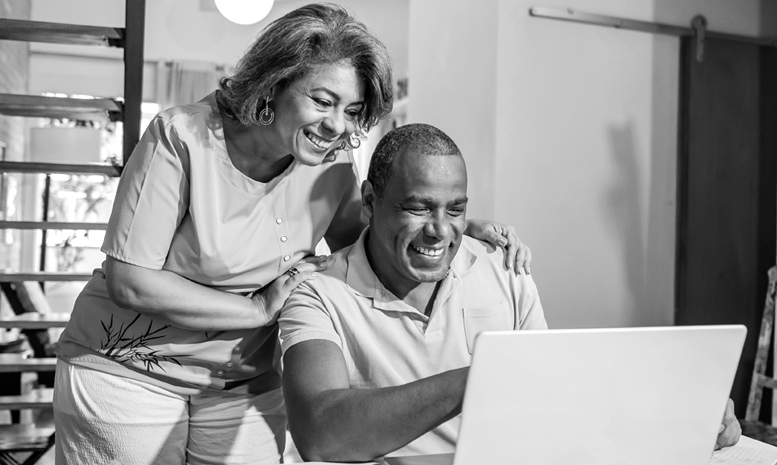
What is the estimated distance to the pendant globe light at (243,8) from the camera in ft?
14.0

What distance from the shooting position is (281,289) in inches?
55.6

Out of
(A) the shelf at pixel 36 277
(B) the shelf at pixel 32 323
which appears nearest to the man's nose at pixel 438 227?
(A) the shelf at pixel 36 277

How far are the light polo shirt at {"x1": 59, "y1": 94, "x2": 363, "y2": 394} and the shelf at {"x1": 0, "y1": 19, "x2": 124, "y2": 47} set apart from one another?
3.44ft

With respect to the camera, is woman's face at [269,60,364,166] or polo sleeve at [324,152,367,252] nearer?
woman's face at [269,60,364,166]

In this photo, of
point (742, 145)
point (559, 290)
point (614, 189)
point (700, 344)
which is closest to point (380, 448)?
point (700, 344)

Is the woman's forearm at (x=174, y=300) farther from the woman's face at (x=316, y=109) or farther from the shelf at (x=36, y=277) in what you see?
the shelf at (x=36, y=277)

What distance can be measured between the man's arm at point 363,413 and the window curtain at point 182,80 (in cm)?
585

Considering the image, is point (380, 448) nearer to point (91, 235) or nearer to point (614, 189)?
point (614, 189)

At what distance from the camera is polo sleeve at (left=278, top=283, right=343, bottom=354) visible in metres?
1.27

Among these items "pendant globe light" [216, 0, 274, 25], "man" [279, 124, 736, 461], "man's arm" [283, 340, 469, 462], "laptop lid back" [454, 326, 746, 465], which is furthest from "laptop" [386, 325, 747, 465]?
"pendant globe light" [216, 0, 274, 25]

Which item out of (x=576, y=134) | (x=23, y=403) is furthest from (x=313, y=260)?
(x=576, y=134)

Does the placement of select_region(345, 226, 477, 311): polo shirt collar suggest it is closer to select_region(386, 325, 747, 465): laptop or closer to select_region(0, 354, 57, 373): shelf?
select_region(386, 325, 747, 465): laptop

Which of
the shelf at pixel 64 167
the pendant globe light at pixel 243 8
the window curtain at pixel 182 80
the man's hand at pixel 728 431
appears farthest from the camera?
the window curtain at pixel 182 80

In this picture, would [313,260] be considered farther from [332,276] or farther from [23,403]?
[23,403]
